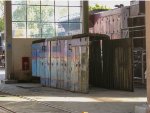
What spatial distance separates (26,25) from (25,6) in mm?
1351

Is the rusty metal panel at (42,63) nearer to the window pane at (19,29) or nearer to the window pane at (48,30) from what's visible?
the window pane at (19,29)

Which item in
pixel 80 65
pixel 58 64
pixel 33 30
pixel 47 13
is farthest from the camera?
pixel 47 13

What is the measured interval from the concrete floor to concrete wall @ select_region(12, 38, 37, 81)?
8.45 metres

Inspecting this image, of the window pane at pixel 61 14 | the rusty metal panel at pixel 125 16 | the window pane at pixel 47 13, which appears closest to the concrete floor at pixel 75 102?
the rusty metal panel at pixel 125 16

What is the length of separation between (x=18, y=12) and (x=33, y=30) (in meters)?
1.71

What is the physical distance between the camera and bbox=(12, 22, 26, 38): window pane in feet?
96.6

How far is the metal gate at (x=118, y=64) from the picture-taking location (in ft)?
67.6

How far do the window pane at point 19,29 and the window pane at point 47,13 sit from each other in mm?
1511

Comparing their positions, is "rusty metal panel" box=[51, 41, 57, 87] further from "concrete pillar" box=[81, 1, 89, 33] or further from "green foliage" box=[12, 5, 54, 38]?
"green foliage" box=[12, 5, 54, 38]

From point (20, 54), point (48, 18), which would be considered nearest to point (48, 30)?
point (48, 18)

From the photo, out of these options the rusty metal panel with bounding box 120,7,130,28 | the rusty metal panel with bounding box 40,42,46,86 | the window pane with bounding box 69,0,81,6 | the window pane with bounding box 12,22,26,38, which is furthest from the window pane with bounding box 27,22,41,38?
the rusty metal panel with bounding box 120,7,130,28

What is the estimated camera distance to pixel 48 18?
31.0 metres

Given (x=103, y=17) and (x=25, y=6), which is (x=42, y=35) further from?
(x=103, y=17)

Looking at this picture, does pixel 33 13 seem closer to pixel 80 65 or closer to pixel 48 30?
pixel 48 30
